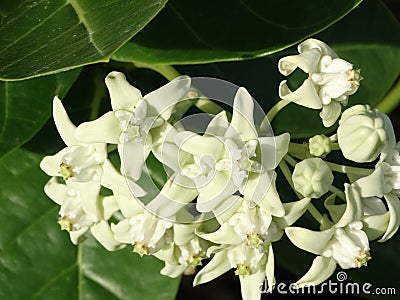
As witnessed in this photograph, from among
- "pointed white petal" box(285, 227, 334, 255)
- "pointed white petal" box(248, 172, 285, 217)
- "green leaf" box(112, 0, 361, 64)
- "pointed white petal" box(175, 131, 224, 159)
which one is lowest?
"pointed white petal" box(285, 227, 334, 255)

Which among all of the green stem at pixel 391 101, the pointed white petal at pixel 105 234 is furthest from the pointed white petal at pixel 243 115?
the green stem at pixel 391 101

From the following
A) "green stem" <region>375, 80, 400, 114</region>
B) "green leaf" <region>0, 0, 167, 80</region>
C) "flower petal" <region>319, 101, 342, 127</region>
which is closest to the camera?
"green leaf" <region>0, 0, 167, 80</region>

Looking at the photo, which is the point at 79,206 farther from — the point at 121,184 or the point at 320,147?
the point at 320,147

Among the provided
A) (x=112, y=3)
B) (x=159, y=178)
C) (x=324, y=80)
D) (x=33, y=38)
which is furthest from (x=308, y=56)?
(x=159, y=178)

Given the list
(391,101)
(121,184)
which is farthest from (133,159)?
(391,101)

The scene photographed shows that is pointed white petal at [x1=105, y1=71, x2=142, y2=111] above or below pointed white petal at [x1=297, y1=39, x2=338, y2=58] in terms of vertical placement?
above

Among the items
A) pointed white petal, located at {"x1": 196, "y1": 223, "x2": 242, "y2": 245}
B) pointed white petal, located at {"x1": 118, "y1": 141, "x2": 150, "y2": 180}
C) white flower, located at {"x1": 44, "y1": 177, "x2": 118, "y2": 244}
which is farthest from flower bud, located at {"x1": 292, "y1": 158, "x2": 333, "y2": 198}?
white flower, located at {"x1": 44, "y1": 177, "x2": 118, "y2": 244}

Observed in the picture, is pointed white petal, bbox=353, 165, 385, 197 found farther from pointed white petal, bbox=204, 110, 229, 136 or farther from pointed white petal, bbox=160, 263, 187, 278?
pointed white petal, bbox=160, 263, 187, 278

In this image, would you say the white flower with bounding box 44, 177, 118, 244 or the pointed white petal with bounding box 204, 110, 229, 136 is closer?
the pointed white petal with bounding box 204, 110, 229, 136
